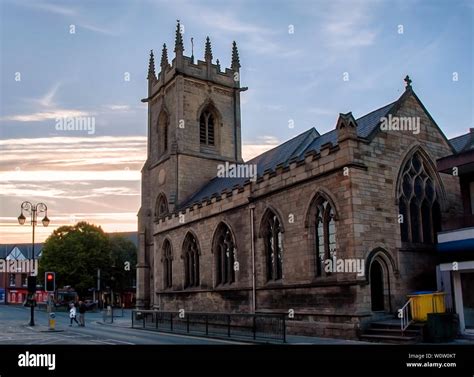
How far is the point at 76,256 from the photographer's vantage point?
6438cm

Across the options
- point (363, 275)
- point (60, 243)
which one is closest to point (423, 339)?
point (363, 275)

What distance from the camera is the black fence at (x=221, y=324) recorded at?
18700 millimetres

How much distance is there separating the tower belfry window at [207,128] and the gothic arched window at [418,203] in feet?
78.8

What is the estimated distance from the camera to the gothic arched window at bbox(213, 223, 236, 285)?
90.7 ft

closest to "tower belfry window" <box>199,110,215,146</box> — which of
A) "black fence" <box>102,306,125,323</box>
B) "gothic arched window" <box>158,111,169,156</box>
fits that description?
"gothic arched window" <box>158,111,169,156</box>

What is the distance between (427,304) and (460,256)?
2033 mm

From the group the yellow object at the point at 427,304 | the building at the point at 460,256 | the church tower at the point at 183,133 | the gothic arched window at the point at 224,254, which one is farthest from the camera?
the church tower at the point at 183,133

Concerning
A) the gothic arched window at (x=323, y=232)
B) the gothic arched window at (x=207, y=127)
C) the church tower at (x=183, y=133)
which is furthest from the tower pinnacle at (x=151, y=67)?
the gothic arched window at (x=323, y=232)

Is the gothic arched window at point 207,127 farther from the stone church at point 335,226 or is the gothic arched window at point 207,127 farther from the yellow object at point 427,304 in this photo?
the yellow object at point 427,304

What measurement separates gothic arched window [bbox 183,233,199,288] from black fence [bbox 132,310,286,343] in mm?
3416

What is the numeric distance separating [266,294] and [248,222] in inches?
155

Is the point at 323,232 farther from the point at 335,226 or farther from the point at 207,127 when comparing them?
the point at 207,127
